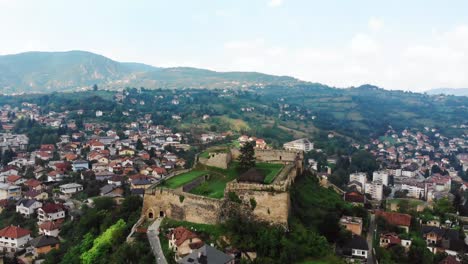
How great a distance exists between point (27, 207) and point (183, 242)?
2469 centimetres

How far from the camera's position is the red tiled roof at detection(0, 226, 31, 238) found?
3572 cm

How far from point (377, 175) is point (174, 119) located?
48.9 meters

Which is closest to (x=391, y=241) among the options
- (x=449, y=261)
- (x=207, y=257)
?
(x=449, y=261)

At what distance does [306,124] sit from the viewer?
386ft

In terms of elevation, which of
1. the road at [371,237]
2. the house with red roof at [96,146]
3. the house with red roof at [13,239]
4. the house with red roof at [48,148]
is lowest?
the house with red roof at [13,239]

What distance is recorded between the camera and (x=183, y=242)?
23.0 m

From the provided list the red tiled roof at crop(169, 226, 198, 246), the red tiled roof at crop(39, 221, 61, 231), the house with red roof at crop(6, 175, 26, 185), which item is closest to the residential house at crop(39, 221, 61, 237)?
the red tiled roof at crop(39, 221, 61, 231)

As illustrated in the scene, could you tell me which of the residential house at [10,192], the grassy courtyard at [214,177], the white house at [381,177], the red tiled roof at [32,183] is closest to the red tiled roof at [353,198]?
the grassy courtyard at [214,177]

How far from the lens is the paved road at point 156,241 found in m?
23.0

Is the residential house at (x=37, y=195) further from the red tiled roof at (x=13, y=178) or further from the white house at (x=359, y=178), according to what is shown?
the white house at (x=359, y=178)

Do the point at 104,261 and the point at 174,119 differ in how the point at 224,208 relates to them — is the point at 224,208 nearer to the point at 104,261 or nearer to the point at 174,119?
the point at 104,261

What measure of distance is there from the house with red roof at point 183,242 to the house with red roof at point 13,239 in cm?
1794

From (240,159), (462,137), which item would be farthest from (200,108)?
(240,159)

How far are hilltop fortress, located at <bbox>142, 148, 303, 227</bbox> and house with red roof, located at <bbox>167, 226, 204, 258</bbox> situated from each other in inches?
76.3
